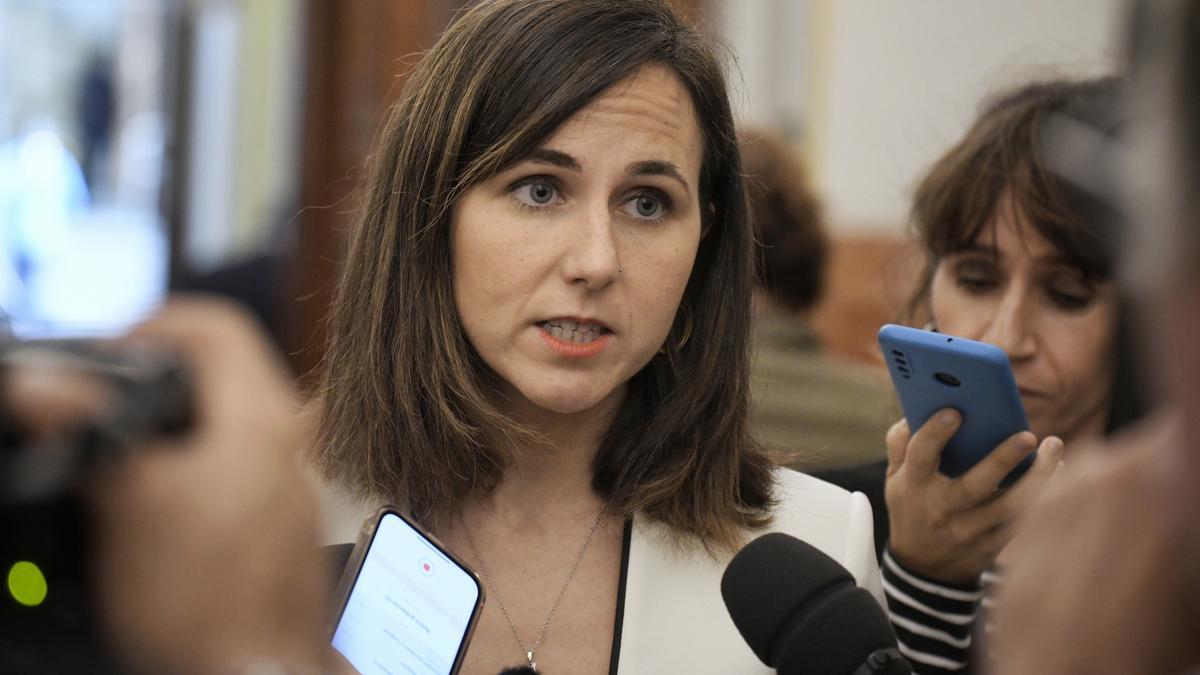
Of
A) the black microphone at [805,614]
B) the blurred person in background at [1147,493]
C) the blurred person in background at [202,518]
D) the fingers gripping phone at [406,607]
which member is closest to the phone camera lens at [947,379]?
the black microphone at [805,614]

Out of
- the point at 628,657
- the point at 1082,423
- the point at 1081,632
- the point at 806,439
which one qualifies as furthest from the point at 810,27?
the point at 1081,632

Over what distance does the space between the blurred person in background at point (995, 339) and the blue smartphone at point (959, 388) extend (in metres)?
0.02

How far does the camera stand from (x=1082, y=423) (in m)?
2.07

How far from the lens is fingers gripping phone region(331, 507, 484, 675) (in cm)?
150

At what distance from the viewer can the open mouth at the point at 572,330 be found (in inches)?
71.5

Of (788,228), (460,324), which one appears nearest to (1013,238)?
(460,324)

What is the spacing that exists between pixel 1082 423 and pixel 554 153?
897mm

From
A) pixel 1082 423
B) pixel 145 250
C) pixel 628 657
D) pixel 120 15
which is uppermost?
pixel 1082 423

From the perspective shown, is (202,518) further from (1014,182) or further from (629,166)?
(1014,182)

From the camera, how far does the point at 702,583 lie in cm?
186

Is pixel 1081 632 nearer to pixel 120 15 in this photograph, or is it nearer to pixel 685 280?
pixel 685 280

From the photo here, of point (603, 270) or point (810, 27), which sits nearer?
point (603, 270)

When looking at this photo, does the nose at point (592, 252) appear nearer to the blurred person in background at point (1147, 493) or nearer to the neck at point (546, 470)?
the neck at point (546, 470)

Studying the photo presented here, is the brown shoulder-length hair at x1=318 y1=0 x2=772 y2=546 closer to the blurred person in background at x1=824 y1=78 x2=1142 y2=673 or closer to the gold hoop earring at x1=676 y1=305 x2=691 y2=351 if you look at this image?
the gold hoop earring at x1=676 y1=305 x2=691 y2=351
